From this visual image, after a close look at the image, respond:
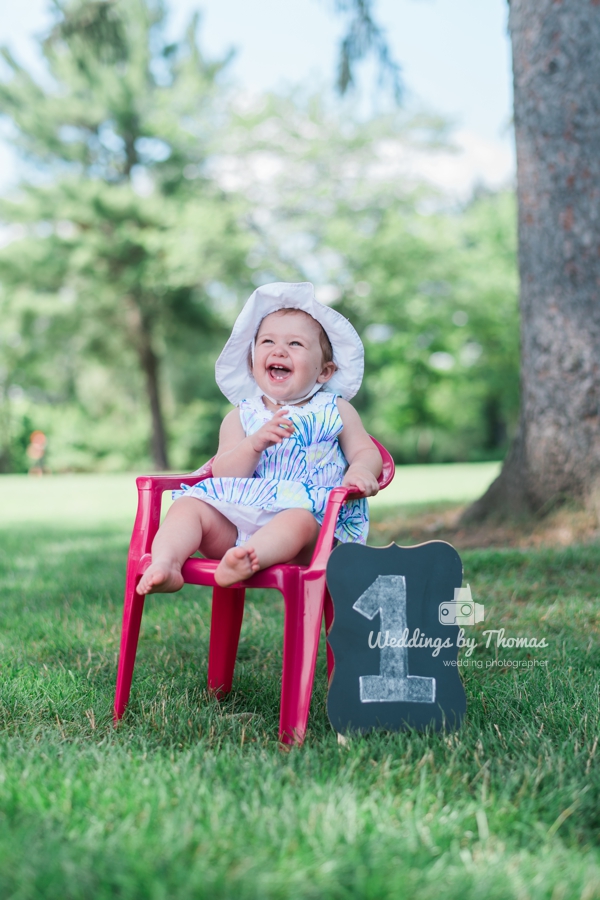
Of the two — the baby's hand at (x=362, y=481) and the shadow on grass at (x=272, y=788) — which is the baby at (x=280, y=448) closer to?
the baby's hand at (x=362, y=481)

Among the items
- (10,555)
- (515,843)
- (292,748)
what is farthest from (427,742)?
(10,555)

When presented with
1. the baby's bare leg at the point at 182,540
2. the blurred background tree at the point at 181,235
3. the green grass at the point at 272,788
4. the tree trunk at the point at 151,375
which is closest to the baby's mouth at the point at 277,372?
the baby's bare leg at the point at 182,540

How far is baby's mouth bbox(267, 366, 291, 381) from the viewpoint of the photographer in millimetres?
2262

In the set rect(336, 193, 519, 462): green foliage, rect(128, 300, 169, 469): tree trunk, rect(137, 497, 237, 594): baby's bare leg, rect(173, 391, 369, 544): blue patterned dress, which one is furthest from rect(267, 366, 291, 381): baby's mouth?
rect(336, 193, 519, 462): green foliage

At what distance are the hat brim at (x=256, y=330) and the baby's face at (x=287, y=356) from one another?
0.14ft

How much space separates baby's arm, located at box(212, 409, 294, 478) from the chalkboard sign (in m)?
0.43

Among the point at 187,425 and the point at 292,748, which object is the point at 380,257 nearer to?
the point at 187,425

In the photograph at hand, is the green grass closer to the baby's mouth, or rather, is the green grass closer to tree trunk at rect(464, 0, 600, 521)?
the baby's mouth

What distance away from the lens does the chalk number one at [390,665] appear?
1.76m

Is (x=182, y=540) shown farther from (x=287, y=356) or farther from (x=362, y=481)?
(x=287, y=356)

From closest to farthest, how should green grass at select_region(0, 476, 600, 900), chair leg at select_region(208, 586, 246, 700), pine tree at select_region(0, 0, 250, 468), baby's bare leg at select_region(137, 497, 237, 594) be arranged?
1. green grass at select_region(0, 476, 600, 900)
2. baby's bare leg at select_region(137, 497, 237, 594)
3. chair leg at select_region(208, 586, 246, 700)
4. pine tree at select_region(0, 0, 250, 468)

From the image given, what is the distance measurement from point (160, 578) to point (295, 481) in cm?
48

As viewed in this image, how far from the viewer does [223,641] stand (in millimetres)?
2244

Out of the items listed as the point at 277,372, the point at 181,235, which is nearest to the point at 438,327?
the point at 181,235
